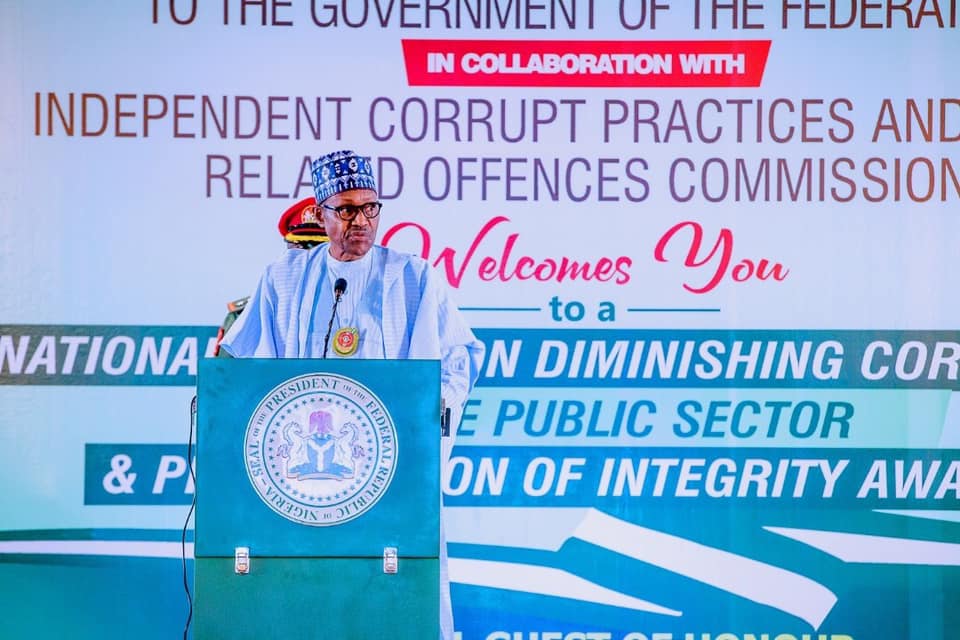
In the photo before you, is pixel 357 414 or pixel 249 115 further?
pixel 249 115

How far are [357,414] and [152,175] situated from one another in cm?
203

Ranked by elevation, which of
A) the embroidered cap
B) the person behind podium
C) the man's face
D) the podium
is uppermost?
the embroidered cap

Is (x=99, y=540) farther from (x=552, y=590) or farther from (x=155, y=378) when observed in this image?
(x=552, y=590)

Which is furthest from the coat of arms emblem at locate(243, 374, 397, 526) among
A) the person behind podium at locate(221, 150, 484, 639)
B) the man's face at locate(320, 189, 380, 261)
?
the man's face at locate(320, 189, 380, 261)

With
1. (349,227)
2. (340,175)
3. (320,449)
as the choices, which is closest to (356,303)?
(349,227)

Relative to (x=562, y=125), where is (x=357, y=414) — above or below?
below

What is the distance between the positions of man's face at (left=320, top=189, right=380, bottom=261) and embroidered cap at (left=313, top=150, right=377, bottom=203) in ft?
0.06

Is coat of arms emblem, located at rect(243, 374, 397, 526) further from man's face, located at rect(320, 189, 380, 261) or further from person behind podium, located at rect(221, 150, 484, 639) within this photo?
man's face, located at rect(320, 189, 380, 261)

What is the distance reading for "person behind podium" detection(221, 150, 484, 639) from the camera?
12.6 feet

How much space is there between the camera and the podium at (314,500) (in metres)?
2.94

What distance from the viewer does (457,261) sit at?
462 cm

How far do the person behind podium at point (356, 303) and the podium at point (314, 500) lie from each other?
2.62 feet

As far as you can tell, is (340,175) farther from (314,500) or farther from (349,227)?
(314,500)

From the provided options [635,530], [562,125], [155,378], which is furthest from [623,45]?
[155,378]
